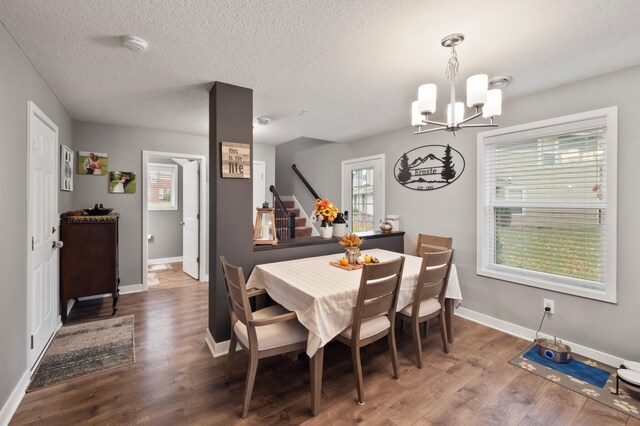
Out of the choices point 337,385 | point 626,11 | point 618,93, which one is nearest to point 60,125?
point 337,385

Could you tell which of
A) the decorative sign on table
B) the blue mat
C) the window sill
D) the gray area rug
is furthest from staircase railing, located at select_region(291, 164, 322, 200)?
the blue mat

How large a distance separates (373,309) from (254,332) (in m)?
0.79

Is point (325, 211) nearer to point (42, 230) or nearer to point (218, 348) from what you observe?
point (218, 348)

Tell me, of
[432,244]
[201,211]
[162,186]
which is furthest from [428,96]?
[162,186]

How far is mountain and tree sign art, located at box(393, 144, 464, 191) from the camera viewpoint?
3588 mm

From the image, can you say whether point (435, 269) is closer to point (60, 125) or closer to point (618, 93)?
point (618, 93)

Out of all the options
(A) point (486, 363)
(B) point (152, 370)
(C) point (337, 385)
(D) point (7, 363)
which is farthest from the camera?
(A) point (486, 363)

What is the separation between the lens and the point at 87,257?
335 cm

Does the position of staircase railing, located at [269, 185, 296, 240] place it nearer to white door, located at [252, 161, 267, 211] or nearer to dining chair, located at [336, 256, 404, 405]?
white door, located at [252, 161, 267, 211]

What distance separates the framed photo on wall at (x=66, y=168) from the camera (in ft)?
10.5

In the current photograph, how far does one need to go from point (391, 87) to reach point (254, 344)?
7.98 feet

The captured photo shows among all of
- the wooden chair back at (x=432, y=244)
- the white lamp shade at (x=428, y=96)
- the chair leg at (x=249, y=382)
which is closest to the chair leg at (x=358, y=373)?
the chair leg at (x=249, y=382)

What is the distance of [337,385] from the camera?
7.07ft

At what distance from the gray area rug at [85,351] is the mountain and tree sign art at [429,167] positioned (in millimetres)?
3663
